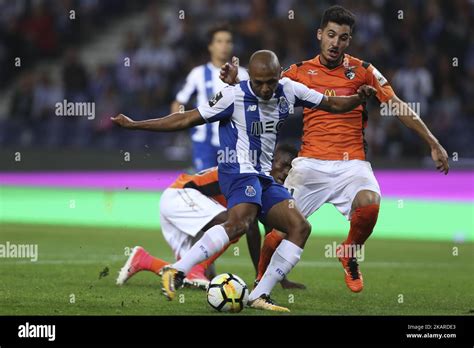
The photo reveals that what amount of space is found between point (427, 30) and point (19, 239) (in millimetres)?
12673

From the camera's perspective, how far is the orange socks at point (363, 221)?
32.1 ft

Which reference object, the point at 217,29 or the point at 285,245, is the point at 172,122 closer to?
the point at 285,245

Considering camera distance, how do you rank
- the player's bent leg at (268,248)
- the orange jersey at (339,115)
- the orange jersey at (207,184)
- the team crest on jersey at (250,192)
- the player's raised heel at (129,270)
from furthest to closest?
the orange jersey at (207,184) → the player's raised heel at (129,270) → the orange jersey at (339,115) → the player's bent leg at (268,248) → the team crest on jersey at (250,192)

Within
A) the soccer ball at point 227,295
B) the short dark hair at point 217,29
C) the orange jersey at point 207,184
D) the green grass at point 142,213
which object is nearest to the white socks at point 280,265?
the soccer ball at point 227,295

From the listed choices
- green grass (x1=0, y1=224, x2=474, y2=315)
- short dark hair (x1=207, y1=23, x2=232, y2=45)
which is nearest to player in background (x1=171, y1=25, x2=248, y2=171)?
short dark hair (x1=207, y1=23, x2=232, y2=45)

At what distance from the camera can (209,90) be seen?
1276cm

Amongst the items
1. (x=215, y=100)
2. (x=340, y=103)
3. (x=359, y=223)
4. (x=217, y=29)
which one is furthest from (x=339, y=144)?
(x=217, y=29)

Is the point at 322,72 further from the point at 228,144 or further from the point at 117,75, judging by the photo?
the point at 117,75

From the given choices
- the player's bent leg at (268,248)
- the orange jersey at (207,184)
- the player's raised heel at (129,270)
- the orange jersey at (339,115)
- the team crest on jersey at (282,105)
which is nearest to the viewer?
the team crest on jersey at (282,105)

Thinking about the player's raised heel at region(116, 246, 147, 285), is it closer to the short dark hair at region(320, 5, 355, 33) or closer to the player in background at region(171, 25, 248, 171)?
the player in background at region(171, 25, 248, 171)

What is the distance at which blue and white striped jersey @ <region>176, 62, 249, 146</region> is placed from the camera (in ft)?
41.3

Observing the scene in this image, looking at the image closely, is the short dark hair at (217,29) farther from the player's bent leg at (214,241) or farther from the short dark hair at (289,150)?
the player's bent leg at (214,241)

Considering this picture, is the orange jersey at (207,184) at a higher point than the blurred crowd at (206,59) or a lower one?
lower

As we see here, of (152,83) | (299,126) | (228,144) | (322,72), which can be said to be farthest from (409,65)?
(228,144)
